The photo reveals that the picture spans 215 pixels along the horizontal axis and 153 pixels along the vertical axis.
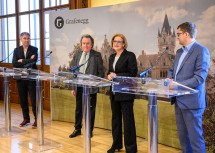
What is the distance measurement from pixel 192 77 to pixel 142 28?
1625mm

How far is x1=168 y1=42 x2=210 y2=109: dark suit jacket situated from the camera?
3084 mm

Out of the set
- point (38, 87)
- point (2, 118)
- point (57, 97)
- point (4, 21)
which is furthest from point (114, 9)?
point (4, 21)

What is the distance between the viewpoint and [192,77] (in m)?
3.15

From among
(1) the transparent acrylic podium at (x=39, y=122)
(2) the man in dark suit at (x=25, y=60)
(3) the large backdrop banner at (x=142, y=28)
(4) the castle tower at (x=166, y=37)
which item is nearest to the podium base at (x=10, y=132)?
(2) the man in dark suit at (x=25, y=60)

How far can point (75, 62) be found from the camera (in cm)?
475

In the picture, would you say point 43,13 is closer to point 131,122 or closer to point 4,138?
point 4,138

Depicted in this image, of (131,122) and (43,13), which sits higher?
(43,13)

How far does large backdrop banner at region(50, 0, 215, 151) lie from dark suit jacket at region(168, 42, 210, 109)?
0.69 meters

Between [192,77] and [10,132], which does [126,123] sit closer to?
[192,77]

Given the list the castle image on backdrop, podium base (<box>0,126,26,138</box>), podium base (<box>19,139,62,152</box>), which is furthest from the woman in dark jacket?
podium base (<box>0,126,26,138</box>)

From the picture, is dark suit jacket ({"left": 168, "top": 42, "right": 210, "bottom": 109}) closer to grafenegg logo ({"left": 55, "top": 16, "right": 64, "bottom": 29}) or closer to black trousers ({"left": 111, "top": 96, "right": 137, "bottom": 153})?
black trousers ({"left": 111, "top": 96, "right": 137, "bottom": 153})

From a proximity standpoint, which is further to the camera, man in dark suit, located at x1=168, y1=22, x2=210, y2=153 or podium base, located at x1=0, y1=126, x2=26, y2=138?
podium base, located at x1=0, y1=126, x2=26, y2=138

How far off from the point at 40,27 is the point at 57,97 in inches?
81.0

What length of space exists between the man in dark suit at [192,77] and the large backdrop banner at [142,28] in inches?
26.4
